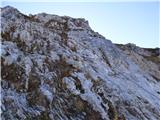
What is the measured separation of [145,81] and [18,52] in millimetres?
12581

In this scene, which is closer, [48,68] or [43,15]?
[48,68]

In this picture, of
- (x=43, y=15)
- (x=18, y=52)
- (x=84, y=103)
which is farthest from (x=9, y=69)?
(x=43, y=15)

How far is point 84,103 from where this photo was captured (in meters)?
20.4

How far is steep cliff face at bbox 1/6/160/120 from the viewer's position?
19156mm

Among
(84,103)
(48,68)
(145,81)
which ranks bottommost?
(145,81)

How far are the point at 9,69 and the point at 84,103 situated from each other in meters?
5.62

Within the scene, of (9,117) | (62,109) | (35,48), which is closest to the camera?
(9,117)

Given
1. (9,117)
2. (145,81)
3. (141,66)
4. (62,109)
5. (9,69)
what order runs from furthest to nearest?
1. (141,66)
2. (145,81)
3. (9,69)
4. (62,109)
5. (9,117)

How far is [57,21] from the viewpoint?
33.5m

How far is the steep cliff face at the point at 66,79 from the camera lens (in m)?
19.2

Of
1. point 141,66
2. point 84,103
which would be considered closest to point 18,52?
point 84,103

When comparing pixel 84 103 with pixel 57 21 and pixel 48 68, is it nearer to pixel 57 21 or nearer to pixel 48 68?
pixel 48 68

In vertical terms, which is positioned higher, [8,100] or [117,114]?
[8,100]

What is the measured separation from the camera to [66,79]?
21.8 metres
